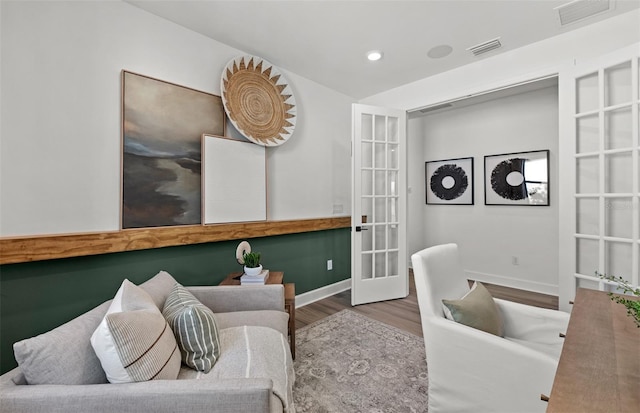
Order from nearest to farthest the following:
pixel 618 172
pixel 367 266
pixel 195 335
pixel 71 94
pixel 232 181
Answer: pixel 195 335
pixel 71 94
pixel 618 172
pixel 232 181
pixel 367 266

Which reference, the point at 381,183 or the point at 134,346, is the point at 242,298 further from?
the point at 381,183

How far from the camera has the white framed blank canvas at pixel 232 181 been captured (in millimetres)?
2275

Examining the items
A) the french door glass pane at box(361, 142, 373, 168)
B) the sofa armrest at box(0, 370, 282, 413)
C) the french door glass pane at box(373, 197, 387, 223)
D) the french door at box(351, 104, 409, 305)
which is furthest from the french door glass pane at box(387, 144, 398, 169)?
the sofa armrest at box(0, 370, 282, 413)

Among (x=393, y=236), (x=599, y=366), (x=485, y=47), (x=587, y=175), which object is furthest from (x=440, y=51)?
(x=599, y=366)

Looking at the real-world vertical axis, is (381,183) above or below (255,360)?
above

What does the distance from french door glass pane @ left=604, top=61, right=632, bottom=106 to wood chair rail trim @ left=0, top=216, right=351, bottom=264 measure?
272 centimetres

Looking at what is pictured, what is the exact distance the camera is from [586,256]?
2.11 m

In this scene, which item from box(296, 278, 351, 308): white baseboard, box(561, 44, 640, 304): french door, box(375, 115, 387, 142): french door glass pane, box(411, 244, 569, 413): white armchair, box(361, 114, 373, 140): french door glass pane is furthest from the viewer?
box(375, 115, 387, 142): french door glass pane

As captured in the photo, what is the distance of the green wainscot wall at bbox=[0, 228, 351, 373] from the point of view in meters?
1.51

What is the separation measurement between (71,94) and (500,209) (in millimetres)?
4537

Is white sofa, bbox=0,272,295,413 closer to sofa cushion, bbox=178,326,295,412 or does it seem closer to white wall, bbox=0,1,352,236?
sofa cushion, bbox=178,326,295,412

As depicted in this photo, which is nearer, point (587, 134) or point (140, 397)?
point (140, 397)

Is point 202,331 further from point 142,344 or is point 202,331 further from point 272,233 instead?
point 272,233

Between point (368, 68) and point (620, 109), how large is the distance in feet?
6.73
